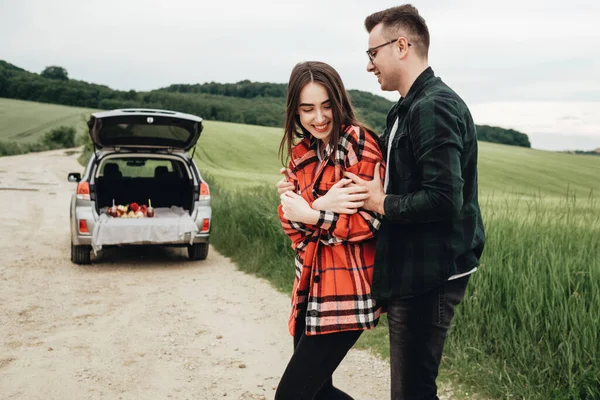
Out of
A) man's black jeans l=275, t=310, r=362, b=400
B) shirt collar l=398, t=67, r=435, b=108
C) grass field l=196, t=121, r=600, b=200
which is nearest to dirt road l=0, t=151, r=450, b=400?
man's black jeans l=275, t=310, r=362, b=400

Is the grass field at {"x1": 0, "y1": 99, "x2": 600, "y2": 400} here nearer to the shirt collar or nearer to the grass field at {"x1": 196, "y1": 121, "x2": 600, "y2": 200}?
the shirt collar

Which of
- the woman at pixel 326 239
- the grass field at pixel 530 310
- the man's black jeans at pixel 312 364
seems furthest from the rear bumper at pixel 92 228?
the man's black jeans at pixel 312 364

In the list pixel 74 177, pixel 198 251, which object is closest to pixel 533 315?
pixel 198 251

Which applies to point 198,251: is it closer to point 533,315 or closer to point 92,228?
point 92,228

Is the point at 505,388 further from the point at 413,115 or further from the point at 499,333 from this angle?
the point at 413,115

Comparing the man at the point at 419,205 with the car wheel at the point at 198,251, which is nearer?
the man at the point at 419,205

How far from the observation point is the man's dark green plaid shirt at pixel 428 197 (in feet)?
5.96

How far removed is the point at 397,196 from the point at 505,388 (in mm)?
2127

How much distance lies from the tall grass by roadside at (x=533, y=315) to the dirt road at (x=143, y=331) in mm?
686

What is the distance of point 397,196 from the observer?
75.9 inches

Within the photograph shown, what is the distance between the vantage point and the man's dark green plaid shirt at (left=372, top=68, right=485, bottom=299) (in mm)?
1815

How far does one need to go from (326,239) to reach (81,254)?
21.0ft

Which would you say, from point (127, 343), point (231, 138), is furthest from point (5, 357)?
point (231, 138)

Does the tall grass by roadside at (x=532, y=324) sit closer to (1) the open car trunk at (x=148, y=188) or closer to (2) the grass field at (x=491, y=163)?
(1) the open car trunk at (x=148, y=188)
